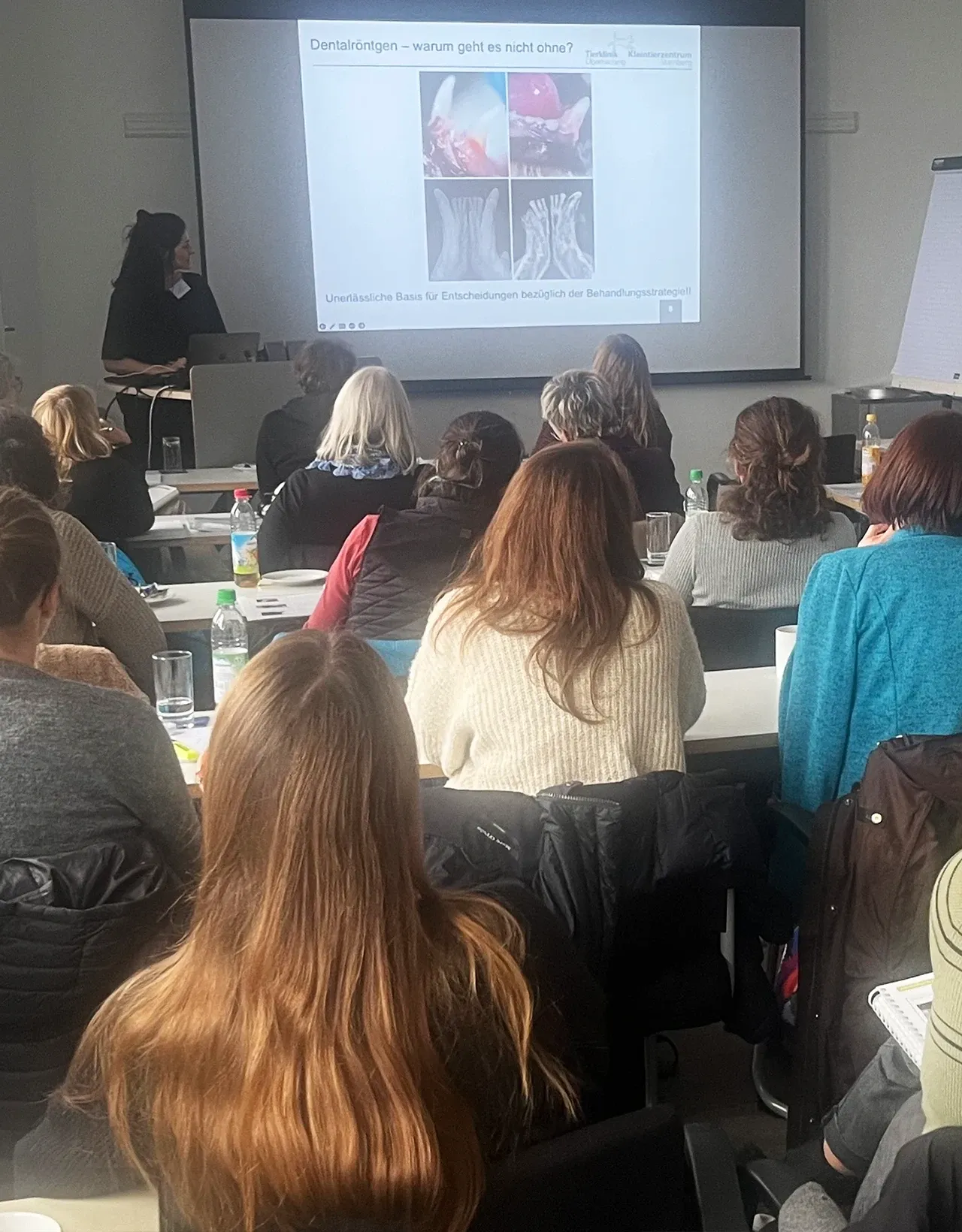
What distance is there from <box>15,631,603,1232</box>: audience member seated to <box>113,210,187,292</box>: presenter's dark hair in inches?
224

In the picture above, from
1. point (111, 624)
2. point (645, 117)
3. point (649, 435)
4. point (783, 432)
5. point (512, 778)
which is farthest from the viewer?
point (645, 117)

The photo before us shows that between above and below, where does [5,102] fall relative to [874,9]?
below

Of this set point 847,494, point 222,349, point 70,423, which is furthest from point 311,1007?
point 222,349

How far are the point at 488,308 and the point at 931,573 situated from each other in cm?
515

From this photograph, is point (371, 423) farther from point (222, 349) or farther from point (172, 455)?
point (172, 455)

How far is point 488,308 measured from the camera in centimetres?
725

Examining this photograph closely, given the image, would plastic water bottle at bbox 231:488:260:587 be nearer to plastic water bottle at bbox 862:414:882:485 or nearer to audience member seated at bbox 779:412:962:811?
audience member seated at bbox 779:412:962:811

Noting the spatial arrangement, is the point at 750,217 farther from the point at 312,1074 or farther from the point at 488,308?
the point at 312,1074

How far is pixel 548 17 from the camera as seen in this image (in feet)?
22.5

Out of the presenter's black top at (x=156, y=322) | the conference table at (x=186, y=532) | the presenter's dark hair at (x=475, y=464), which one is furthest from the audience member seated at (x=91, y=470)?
the presenter's black top at (x=156, y=322)

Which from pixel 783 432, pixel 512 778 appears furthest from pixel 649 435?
pixel 512 778

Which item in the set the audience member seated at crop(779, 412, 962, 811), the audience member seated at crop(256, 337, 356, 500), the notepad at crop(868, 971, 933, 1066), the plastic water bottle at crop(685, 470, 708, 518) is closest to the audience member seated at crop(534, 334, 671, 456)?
the plastic water bottle at crop(685, 470, 708, 518)

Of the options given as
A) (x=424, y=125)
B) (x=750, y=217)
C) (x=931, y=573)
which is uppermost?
(x=424, y=125)

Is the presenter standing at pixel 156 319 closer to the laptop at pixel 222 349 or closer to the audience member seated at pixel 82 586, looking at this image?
the laptop at pixel 222 349
